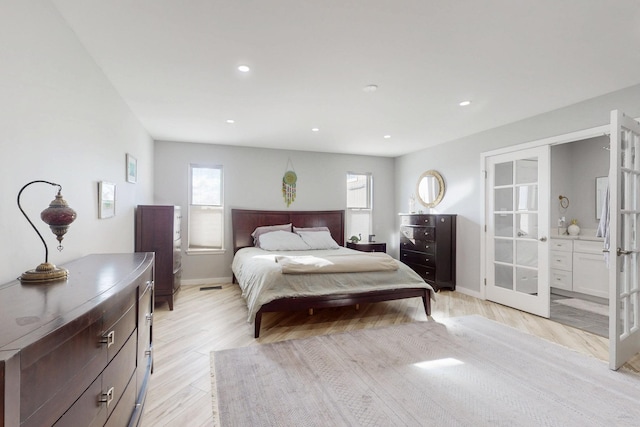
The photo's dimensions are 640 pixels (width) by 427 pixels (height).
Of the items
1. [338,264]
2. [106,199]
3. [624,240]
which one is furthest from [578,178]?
[106,199]

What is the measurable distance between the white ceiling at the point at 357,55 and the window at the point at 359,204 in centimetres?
240

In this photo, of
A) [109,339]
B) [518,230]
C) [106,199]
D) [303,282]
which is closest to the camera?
[109,339]

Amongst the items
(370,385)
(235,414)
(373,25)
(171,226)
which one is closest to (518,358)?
(370,385)

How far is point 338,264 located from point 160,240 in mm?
2308

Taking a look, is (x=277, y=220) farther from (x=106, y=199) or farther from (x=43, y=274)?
(x=43, y=274)

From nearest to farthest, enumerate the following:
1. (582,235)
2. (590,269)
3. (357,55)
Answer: (357,55)
(590,269)
(582,235)

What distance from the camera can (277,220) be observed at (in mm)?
5531

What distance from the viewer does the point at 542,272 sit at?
12.2 feet

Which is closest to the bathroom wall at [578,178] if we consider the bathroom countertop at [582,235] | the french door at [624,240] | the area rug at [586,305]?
the bathroom countertop at [582,235]

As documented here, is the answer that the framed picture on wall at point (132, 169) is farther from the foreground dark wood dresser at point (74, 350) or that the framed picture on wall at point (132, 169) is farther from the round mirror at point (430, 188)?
the round mirror at point (430, 188)

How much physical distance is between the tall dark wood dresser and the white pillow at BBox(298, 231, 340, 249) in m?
2.00

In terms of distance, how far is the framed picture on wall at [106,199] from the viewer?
256 cm

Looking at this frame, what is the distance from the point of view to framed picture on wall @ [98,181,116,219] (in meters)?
2.56

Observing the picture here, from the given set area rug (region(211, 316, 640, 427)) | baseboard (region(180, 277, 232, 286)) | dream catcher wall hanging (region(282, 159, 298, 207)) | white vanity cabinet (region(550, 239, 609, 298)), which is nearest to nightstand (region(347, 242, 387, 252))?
dream catcher wall hanging (region(282, 159, 298, 207))
